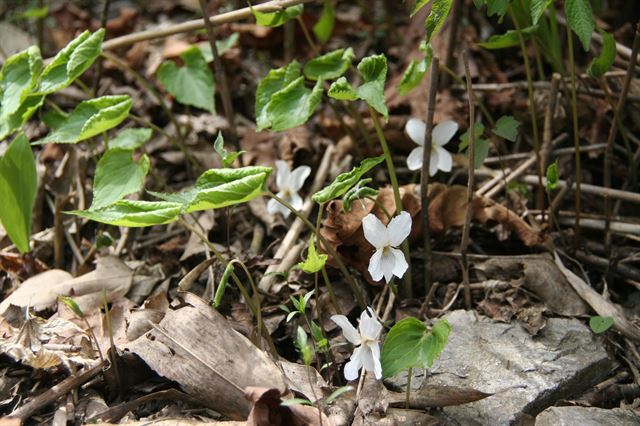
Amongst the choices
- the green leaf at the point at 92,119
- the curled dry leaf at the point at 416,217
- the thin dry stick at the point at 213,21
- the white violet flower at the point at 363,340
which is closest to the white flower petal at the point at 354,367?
the white violet flower at the point at 363,340

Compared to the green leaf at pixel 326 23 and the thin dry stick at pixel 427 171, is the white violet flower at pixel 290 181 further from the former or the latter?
the green leaf at pixel 326 23

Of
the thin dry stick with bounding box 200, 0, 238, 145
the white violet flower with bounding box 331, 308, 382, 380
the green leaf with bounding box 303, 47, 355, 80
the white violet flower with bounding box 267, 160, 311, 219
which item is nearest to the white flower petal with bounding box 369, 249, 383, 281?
the white violet flower with bounding box 331, 308, 382, 380

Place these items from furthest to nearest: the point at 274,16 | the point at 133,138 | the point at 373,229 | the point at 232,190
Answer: the point at 133,138, the point at 274,16, the point at 373,229, the point at 232,190

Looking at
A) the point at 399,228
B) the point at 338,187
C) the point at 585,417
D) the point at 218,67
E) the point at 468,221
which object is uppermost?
the point at 218,67

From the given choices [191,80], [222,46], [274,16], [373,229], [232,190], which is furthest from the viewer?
[222,46]

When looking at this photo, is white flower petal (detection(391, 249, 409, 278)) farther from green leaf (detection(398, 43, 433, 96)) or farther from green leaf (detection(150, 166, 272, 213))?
green leaf (detection(398, 43, 433, 96))

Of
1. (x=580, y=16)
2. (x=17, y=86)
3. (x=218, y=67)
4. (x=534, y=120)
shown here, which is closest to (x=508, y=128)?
(x=534, y=120)

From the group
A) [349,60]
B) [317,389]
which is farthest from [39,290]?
[349,60]

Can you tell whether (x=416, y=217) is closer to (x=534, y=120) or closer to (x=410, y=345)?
(x=534, y=120)
